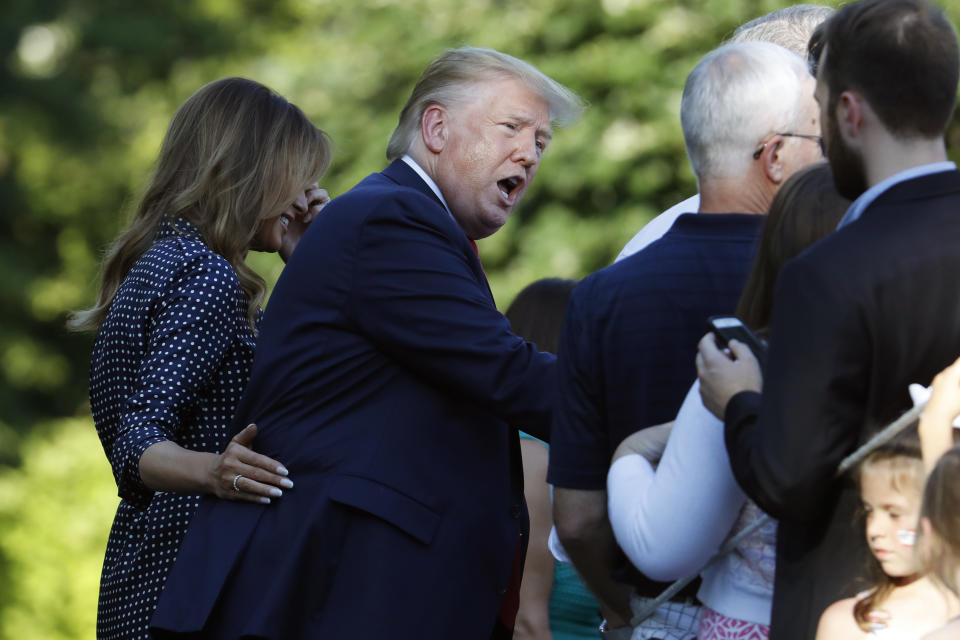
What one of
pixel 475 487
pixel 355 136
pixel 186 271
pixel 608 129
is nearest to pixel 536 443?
pixel 475 487

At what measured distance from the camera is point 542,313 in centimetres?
391

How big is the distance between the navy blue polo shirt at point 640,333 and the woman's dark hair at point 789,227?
242 mm

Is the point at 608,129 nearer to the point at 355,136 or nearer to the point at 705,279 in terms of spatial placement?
the point at 355,136

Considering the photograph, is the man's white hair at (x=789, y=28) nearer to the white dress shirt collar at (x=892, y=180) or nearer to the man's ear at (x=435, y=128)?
the man's ear at (x=435, y=128)

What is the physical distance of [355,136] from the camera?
10.2 m

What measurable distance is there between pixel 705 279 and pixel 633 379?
226 mm

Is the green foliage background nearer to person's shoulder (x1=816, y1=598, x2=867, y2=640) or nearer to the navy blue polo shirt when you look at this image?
the navy blue polo shirt

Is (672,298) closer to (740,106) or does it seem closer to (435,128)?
(740,106)

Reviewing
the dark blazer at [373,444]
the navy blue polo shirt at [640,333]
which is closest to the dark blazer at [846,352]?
the navy blue polo shirt at [640,333]

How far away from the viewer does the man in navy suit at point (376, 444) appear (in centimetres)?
276

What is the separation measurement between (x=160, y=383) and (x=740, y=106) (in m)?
1.35

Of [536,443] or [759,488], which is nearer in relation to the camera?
[759,488]

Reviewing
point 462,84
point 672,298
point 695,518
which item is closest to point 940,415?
point 695,518

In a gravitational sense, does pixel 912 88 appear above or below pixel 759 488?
above
